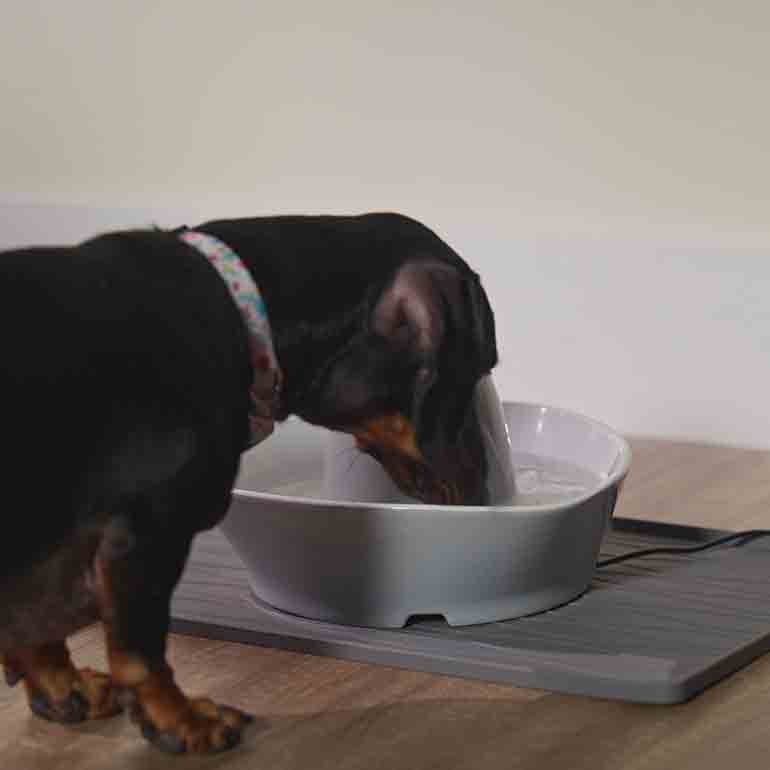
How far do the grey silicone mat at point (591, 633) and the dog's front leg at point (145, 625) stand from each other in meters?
0.33

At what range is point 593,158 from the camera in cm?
261

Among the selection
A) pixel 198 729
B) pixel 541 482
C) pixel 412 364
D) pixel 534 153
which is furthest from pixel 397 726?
pixel 534 153

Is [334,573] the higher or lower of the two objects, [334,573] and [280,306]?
the lower

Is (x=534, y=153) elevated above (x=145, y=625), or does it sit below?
above

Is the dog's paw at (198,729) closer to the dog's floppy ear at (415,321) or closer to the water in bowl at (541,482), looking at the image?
the dog's floppy ear at (415,321)

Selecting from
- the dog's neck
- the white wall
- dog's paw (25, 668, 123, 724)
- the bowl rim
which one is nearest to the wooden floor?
dog's paw (25, 668, 123, 724)

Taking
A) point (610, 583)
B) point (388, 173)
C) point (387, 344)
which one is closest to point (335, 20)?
point (388, 173)

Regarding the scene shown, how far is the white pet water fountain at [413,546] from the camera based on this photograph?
64.2 inches

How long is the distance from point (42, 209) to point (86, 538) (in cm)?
190

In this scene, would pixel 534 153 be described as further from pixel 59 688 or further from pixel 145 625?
pixel 145 625

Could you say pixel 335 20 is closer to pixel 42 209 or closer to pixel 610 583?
pixel 42 209

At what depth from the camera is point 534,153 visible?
265 cm

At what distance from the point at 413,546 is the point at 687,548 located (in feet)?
1.54

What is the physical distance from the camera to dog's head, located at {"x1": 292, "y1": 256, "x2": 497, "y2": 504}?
146cm
